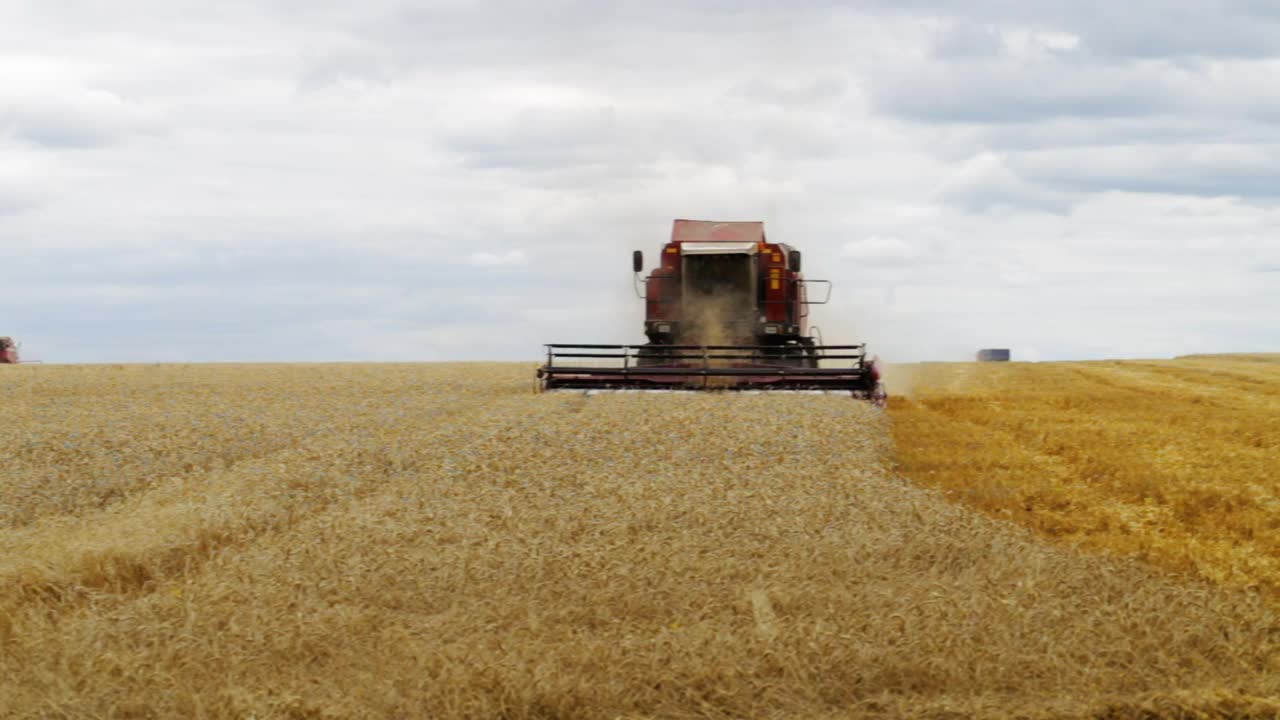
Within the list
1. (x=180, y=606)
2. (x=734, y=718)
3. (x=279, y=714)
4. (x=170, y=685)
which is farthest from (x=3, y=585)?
(x=734, y=718)

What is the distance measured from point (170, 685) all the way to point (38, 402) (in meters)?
21.4

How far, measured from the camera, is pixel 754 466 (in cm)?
1381

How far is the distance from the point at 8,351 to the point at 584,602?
58.7m

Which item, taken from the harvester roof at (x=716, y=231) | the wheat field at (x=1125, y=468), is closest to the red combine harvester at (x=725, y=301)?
the harvester roof at (x=716, y=231)

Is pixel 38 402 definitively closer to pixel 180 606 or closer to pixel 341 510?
pixel 341 510

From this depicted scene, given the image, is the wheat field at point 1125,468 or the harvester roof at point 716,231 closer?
the wheat field at point 1125,468

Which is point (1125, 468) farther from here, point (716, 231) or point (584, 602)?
point (716, 231)

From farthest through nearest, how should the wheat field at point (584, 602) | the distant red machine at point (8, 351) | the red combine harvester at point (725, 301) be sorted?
the distant red machine at point (8, 351) < the red combine harvester at point (725, 301) < the wheat field at point (584, 602)

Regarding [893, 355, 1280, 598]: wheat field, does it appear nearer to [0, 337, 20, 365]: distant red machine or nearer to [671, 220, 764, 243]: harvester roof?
[671, 220, 764, 243]: harvester roof

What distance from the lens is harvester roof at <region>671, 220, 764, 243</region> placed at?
26.4m

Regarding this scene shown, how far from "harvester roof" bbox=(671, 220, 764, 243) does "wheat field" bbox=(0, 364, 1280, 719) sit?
12.7 m

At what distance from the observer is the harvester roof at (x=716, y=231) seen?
2639 centimetres

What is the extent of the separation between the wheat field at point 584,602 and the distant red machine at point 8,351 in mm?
49717

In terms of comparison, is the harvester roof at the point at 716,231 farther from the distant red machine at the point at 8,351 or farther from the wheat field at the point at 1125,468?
the distant red machine at the point at 8,351
